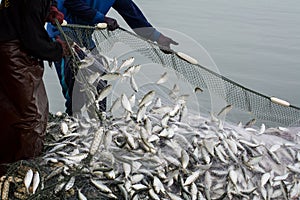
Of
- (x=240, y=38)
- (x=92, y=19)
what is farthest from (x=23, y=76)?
(x=240, y=38)

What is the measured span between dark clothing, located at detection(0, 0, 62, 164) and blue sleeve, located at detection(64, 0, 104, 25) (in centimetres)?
174

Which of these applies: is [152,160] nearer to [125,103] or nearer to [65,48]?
[125,103]

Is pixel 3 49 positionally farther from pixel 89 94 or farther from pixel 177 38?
pixel 177 38

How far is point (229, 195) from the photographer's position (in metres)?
3.62

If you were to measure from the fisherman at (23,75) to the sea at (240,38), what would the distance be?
1406 millimetres

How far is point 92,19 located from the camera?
551 cm

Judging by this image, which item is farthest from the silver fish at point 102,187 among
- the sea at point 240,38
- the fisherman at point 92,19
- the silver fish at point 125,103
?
the fisherman at point 92,19

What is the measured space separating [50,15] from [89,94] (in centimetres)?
64

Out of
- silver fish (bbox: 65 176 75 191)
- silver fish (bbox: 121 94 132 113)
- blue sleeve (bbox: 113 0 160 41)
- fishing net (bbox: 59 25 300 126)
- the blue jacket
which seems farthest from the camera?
blue sleeve (bbox: 113 0 160 41)

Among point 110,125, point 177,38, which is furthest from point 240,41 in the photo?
point 110,125

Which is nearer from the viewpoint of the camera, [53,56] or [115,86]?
[53,56]

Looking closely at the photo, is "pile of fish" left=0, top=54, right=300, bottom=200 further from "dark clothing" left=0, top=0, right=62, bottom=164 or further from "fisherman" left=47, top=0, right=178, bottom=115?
"fisherman" left=47, top=0, right=178, bottom=115


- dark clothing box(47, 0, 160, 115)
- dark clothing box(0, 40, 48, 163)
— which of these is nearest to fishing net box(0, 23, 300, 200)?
dark clothing box(0, 40, 48, 163)

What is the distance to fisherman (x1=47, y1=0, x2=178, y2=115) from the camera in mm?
5379
